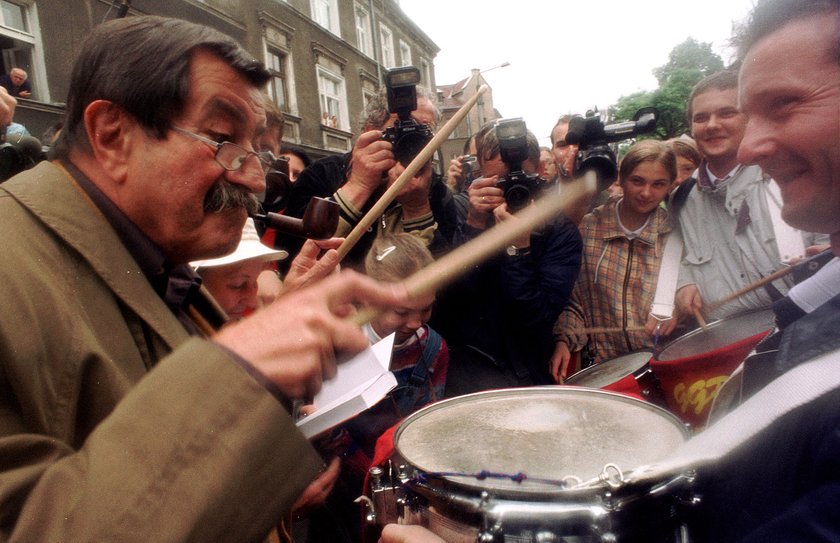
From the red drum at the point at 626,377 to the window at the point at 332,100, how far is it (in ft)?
47.8

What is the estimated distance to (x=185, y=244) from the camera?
4.15ft

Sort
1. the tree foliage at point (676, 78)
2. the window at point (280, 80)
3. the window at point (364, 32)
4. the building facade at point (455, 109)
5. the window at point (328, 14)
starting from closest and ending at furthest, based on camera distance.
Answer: the window at point (280, 80), the window at point (328, 14), the window at point (364, 32), the building facade at point (455, 109), the tree foliage at point (676, 78)

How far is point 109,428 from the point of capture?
0.73 metres

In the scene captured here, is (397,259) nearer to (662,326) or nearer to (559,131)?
(662,326)

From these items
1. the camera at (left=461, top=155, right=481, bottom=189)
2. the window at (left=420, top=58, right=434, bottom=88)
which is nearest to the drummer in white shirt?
the camera at (left=461, top=155, right=481, bottom=189)

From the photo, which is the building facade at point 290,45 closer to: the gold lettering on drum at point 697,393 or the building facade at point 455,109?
the gold lettering on drum at point 697,393

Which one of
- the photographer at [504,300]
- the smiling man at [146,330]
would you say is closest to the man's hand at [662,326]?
the photographer at [504,300]

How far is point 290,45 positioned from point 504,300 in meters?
14.2

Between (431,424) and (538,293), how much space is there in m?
1.21

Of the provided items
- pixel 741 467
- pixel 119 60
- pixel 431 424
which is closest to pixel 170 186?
pixel 119 60

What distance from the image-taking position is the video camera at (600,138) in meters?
2.37

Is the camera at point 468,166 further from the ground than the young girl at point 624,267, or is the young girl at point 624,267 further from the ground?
the camera at point 468,166

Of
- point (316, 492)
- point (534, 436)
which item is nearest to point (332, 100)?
point (316, 492)

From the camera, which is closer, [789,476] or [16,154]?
[789,476]
